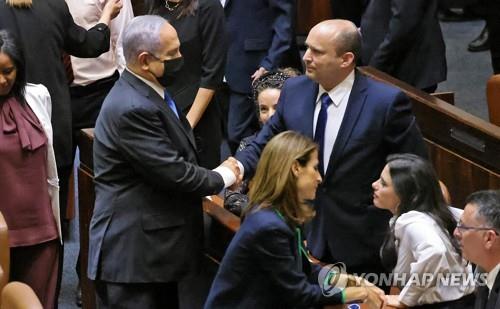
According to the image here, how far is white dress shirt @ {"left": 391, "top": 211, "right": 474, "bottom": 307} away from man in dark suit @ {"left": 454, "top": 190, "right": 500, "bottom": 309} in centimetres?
21

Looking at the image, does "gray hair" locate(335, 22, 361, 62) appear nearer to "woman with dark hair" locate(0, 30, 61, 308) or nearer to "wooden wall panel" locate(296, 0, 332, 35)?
"woman with dark hair" locate(0, 30, 61, 308)

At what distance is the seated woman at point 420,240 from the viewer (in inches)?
152

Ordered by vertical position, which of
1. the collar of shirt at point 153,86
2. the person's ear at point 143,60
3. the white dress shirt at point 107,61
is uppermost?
the person's ear at point 143,60

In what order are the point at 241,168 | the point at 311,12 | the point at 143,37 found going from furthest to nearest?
the point at 311,12, the point at 241,168, the point at 143,37

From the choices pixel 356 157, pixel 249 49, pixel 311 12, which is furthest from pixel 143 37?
pixel 311 12

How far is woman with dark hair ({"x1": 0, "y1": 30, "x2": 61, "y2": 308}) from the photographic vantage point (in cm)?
445

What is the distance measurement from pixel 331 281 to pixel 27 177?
1291 millimetres

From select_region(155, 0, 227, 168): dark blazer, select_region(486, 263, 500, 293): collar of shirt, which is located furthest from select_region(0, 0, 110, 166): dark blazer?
select_region(486, 263, 500, 293): collar of shirt

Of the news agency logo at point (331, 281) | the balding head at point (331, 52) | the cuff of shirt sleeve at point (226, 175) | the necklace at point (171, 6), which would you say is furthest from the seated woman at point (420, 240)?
the necklace at point (171, 6)

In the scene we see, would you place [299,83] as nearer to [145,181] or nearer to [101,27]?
[145,181]

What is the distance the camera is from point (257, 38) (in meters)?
5.82

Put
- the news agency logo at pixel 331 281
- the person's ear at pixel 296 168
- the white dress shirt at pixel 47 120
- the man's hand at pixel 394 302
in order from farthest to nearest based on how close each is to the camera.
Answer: the white dress shirt at pixel 47 120 → the man's hand at pixel 394 302 → the news agency logo at pixel 331 281 → the person's ear at pixel 296 168

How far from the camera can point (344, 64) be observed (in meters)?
4.28

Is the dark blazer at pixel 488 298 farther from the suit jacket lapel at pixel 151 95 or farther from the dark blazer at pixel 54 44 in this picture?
the dark blazer at pixel 54 44
